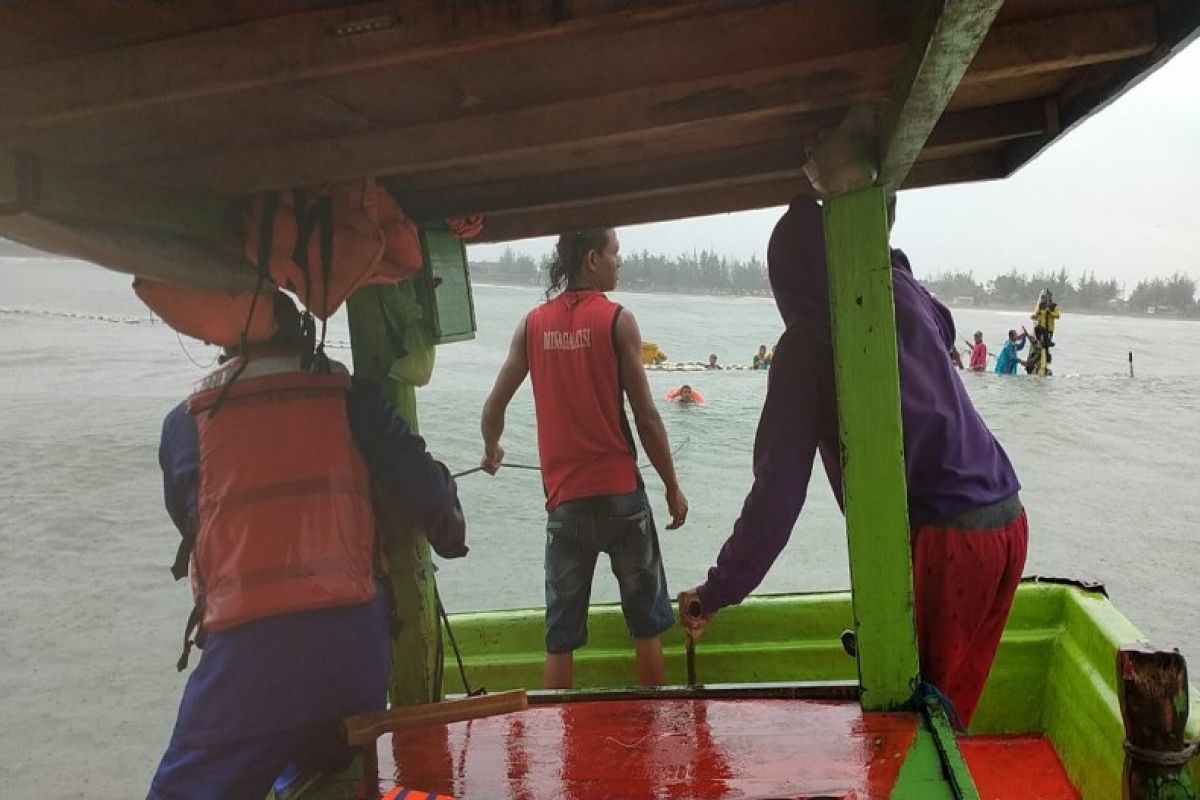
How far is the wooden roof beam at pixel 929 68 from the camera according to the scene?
128cm

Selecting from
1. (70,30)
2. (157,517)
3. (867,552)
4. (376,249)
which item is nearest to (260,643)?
(376,249)

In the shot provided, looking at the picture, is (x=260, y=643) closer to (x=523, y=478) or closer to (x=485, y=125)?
(x=485, y=125)

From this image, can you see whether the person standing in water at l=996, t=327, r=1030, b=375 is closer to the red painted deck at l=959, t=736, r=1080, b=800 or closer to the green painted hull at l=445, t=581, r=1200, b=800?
the green painted hull at l=445, t=581, r=1200, b=800

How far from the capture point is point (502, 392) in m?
3.57

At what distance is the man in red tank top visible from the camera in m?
3.18

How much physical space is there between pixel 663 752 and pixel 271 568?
→ 98cm

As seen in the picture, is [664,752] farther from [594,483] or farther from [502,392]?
[502,392]

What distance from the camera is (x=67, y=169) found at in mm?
1667

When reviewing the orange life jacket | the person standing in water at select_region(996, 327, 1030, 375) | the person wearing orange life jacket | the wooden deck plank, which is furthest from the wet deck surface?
the person standing in water at select_region(996, 327, 1030, 375)

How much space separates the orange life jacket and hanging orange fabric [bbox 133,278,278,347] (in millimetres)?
108

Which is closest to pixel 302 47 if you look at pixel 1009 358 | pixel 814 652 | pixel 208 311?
pixel 208 311

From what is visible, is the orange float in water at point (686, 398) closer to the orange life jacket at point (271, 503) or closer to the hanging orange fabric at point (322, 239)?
the hanging orange fabric at point (322, 239)

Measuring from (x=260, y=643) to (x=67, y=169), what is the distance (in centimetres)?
102

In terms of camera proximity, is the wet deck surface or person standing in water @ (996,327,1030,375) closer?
the wet deck surface
